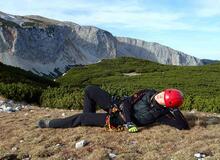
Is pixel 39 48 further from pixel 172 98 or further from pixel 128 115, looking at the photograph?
pixel 172 98

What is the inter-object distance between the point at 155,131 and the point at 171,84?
45.5 meters

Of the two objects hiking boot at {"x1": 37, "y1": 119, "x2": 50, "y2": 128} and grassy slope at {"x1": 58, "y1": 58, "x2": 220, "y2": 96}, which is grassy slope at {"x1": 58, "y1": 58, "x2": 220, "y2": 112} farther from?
hiking boot at {"x1": 37, "y1": 119, "x2": 50, "y2": 128}

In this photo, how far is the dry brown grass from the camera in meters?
10.5

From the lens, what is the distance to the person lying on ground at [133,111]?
11791 mm

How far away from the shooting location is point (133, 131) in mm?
12102

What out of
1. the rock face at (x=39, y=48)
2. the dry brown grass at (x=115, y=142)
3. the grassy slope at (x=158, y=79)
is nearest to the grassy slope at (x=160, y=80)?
the grassy slope at (x=158, y=79)

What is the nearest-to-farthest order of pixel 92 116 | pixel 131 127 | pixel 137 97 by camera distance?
pixel 131 127 → pixel 137 97 → pixel 92 116

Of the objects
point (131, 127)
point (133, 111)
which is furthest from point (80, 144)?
point (133, 111)

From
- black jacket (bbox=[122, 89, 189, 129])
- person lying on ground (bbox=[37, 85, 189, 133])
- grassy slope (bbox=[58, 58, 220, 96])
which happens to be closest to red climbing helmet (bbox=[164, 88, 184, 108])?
person lying on ground (bbox=[37, 85, 189, 133])

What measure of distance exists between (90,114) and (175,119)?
7.43 feet

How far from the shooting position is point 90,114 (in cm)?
1294

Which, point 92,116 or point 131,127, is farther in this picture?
point 92,116

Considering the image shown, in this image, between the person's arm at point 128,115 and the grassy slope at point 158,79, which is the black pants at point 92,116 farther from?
the grassy slope at point 158,79

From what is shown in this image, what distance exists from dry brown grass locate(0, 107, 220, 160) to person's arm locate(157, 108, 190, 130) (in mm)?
149
